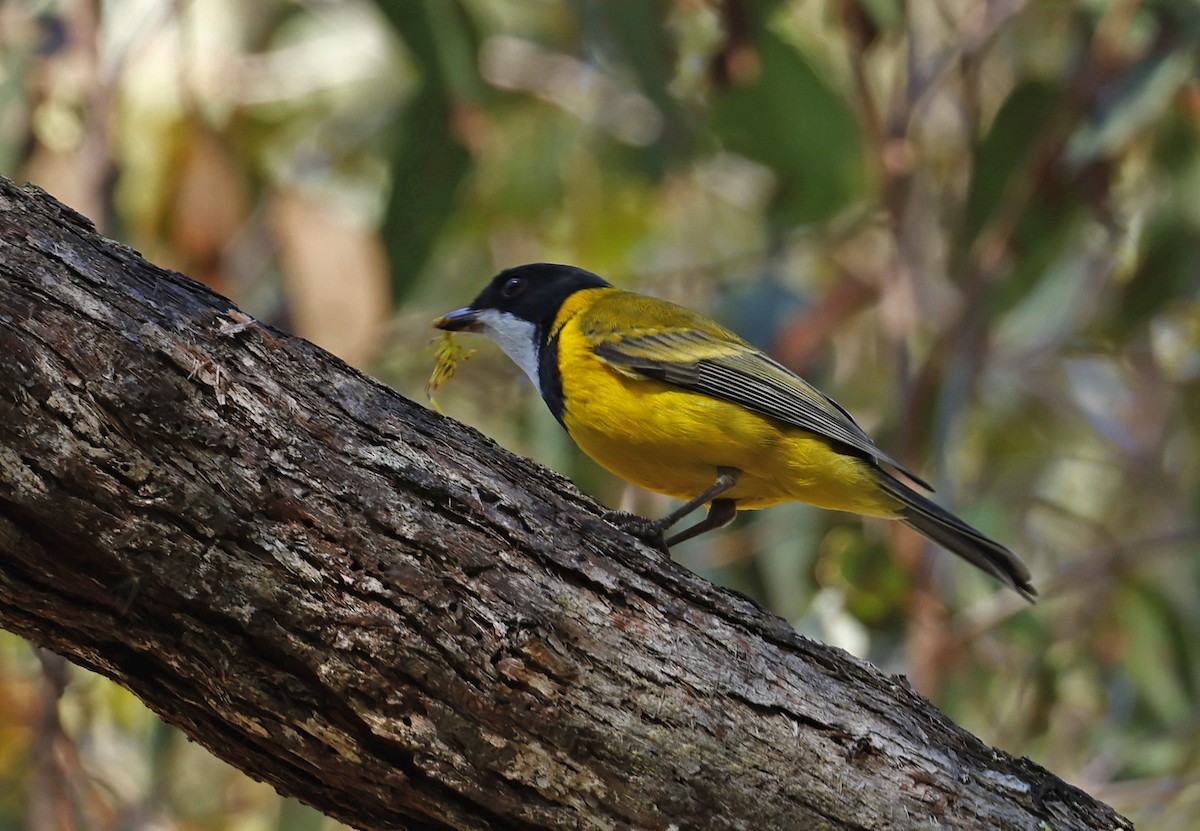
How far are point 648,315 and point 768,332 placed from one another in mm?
2134

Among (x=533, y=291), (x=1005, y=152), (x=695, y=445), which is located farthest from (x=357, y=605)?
(x=1005, y=152)

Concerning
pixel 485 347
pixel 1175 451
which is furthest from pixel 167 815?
pixel 1175 451

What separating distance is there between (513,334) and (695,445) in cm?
108

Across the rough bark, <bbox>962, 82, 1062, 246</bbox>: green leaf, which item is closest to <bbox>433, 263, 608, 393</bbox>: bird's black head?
the rough bark

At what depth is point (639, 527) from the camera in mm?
2895

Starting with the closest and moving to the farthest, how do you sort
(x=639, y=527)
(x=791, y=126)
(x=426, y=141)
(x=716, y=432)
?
(x=639, y=527)
(x=716, y=432)
(x=426, y=141)
(x=791, y=126)

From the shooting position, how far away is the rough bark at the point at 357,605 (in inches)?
82.8

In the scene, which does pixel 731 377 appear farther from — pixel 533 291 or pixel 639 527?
pixel 639 527

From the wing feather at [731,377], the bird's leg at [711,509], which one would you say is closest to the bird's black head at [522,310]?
the wing feather at [731,377]

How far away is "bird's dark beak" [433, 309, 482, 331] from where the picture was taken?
15.2 ft

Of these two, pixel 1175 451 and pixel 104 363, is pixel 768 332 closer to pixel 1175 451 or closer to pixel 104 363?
pixel 1175 451

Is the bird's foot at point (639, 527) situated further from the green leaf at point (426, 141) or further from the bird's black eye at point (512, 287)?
the green leaf at point (426, 141)

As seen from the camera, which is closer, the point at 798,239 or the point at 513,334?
the point at 513,334

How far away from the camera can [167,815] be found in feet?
23.2
